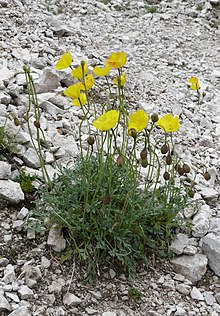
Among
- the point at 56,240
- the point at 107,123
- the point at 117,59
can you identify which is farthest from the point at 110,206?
the point at 117,59

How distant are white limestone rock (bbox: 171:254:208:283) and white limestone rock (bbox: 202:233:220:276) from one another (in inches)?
1.5

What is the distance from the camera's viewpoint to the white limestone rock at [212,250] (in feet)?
9.21

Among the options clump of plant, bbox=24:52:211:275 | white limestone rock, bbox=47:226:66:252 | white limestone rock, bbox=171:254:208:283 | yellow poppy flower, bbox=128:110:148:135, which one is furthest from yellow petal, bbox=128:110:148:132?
white limestone rock, bbox=171:254:208:283

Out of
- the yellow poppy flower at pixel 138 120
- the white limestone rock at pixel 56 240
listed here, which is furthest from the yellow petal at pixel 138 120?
the white limestone rock at pixel 56 240

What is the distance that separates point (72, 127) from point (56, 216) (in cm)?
115

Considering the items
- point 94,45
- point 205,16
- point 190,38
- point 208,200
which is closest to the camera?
point 208,200

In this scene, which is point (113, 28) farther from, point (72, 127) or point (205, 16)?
point (72, 127)

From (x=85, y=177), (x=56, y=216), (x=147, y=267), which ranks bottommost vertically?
(x=147, y=267)

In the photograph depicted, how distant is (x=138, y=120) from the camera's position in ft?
7.88

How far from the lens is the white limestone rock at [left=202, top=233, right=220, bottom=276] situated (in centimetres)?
281

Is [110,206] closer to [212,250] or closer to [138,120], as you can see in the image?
[138,120]

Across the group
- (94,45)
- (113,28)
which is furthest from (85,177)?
(113,28)

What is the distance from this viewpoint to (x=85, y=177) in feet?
9.00

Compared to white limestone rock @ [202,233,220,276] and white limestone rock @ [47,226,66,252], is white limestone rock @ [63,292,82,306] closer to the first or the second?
white limestone rock @ [47,226,66,252]
